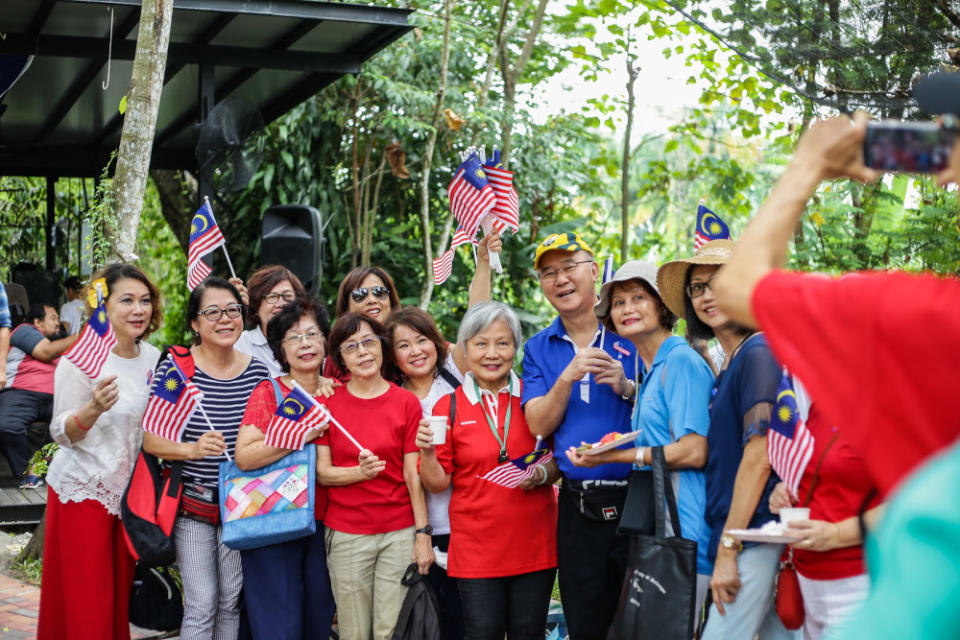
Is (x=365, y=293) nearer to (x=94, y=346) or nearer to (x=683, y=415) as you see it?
(x=94, y=346)

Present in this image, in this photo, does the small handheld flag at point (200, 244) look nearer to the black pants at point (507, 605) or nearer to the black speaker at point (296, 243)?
the black speaker at point (296, 243)

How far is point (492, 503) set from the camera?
14.6ft

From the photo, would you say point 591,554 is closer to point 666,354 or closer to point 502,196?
point 666,354

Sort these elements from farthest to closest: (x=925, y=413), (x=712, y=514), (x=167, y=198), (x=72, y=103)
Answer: (x=167, y=198) < (x=72, y=103) < (x=712, y=514) < (x=925, y=413)

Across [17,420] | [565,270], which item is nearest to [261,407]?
[565,270]

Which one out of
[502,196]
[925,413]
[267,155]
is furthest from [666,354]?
[267,155]

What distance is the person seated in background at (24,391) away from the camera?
9180 millimetres

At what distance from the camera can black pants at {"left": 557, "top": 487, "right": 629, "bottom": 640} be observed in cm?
427

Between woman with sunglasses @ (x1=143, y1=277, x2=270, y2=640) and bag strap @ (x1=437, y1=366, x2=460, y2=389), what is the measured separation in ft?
3.10

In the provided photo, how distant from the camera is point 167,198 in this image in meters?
14.2

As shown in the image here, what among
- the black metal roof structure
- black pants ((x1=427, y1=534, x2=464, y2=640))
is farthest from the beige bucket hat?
the black metal roof structure

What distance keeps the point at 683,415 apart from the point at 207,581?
2.49 metres

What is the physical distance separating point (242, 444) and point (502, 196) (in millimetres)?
1968

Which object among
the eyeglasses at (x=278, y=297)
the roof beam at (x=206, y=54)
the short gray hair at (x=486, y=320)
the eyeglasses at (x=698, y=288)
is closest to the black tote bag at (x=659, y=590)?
the eyeglasses at (x=698, y=288)
